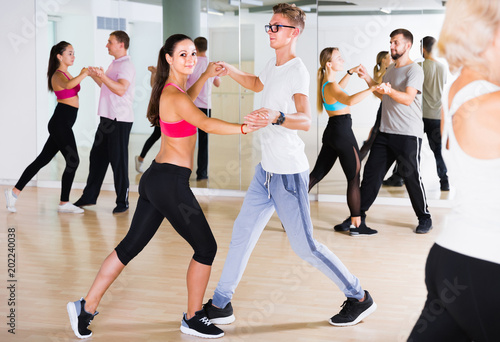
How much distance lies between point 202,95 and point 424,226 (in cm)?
312

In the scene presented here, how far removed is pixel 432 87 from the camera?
6.43 meters

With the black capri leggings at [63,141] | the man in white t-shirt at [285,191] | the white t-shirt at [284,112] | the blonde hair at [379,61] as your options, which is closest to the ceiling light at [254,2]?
the blonde hair at [379,61]

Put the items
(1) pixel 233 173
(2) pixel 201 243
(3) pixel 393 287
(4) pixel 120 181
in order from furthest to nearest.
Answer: (1) pixel 233 173 → (4) pixel 120 181 → (3) pixel 393 287 → (2) pixel 201 243

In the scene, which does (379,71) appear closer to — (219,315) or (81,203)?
(81,203)

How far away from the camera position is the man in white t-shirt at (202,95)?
23.7ft

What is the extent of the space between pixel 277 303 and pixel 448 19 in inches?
98.9

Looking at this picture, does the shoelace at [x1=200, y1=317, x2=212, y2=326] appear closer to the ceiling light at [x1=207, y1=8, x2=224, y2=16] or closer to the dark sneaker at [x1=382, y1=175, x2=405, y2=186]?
the dark sneaker at [x1=382, y1=175, x2=405, y2=186]

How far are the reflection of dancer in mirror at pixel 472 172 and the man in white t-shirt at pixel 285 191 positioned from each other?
5.06ft

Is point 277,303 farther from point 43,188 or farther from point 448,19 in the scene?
point 43,188

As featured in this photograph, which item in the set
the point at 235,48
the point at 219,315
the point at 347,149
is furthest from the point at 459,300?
the point at 235,48

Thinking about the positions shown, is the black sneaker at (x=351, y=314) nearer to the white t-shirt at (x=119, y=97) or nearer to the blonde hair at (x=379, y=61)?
the white t-shirt at (x=119, y=97)

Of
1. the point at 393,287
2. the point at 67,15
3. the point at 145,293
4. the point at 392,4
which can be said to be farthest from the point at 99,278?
the point at 67,15

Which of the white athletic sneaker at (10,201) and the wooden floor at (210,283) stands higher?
the white athletic sneaker at (10,201)

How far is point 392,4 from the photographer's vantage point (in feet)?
21.5
